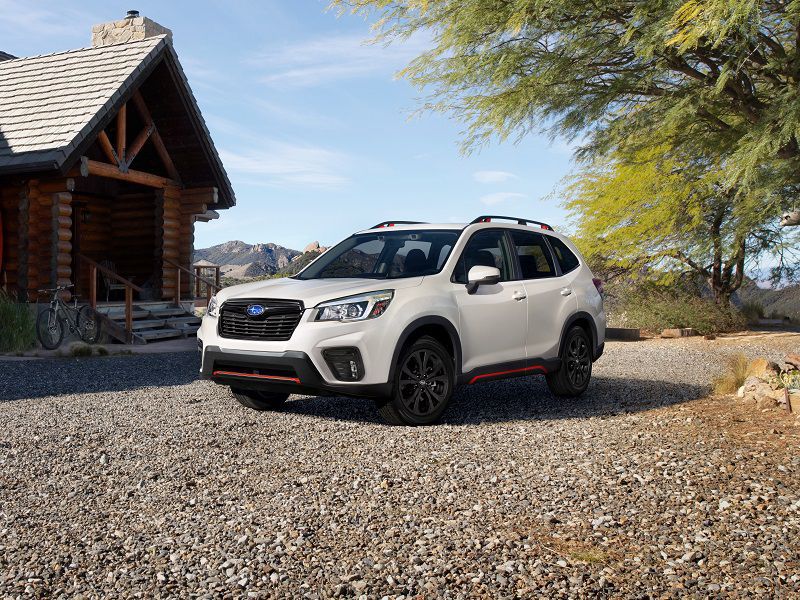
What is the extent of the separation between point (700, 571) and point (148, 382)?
8259mm

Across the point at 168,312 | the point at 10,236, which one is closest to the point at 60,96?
the point at 10,236

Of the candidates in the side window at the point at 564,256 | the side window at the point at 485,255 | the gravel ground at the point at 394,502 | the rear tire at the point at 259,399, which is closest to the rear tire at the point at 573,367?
the gravel ground at the point at 394,502

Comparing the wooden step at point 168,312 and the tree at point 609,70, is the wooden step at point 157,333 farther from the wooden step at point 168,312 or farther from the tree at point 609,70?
the tree at point 609,70

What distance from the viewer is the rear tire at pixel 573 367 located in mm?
8719

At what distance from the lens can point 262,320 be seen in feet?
23.0

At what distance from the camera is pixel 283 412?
7906 millimetres

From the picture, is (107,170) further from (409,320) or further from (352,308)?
(409,320)

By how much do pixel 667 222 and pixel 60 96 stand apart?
1505 cm

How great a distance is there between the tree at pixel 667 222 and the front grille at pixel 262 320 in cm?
1325

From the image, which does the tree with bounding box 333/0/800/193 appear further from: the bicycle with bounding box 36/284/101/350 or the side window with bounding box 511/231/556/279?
the bicycle with bounding box 36/284/101/350

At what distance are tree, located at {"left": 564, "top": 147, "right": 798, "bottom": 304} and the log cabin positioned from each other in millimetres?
10176

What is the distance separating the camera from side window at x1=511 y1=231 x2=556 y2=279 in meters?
8.38

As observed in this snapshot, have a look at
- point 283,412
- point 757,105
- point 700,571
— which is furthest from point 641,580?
point 757,105

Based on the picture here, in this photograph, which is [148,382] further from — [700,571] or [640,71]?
[640,71]
